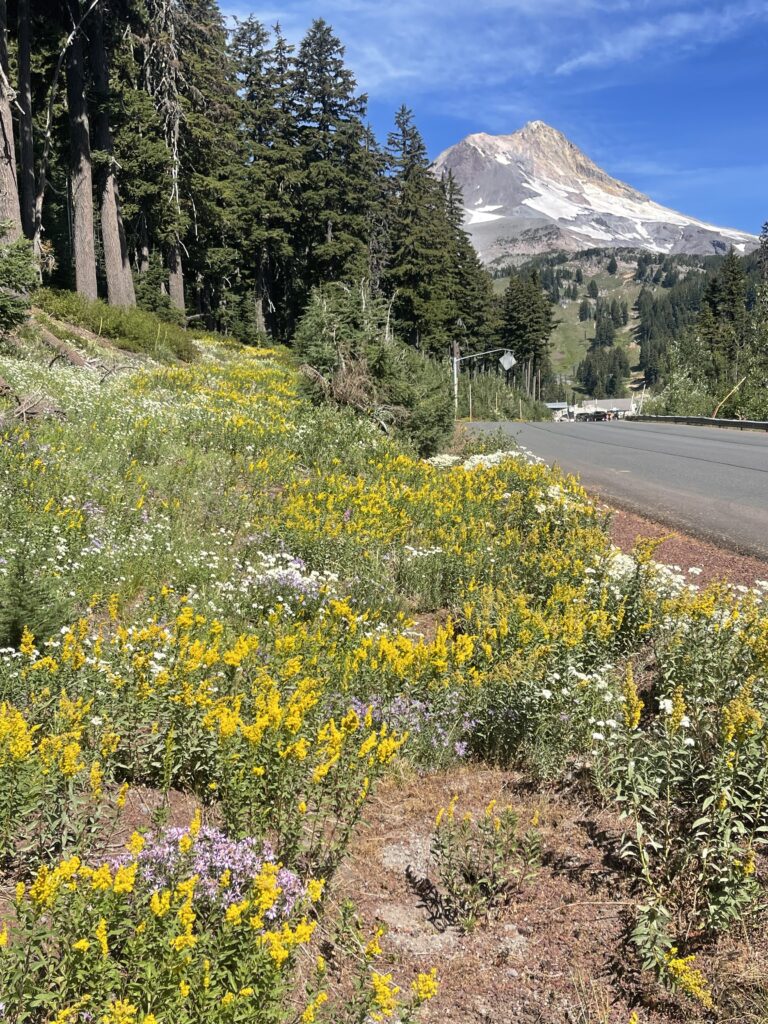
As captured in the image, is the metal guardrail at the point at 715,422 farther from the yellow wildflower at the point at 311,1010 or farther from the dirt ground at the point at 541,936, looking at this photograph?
the yellow wildflower at the point at 311,1010

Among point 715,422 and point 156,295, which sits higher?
point 156,295

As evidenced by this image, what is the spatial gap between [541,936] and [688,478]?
10831mm

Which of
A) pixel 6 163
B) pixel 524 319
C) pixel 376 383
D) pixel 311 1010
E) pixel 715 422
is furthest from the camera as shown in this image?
pixel 524 319

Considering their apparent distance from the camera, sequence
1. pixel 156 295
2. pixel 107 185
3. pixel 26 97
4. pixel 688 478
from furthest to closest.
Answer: pixel 156 295 < pixel 107 185 < pixel 26 97 < pixel 688 478

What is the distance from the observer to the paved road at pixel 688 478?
8.55 metres

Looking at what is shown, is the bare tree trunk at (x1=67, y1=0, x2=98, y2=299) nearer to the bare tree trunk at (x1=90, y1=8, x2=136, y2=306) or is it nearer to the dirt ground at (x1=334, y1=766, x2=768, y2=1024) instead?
the bare tree trunk at (x1=90, y1=8, x2=136, y2=306)

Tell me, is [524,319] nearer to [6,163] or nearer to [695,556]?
[6,163]

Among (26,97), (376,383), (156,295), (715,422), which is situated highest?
(26,97)

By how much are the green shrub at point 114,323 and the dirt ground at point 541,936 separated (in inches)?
683

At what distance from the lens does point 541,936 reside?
2.75 m

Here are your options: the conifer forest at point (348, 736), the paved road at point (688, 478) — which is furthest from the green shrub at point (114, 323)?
the paved road at point (688, 478)

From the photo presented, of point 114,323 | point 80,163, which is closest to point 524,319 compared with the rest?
point 80,163

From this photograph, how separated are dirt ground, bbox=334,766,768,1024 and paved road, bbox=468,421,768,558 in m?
5.00

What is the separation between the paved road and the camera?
336 inches
